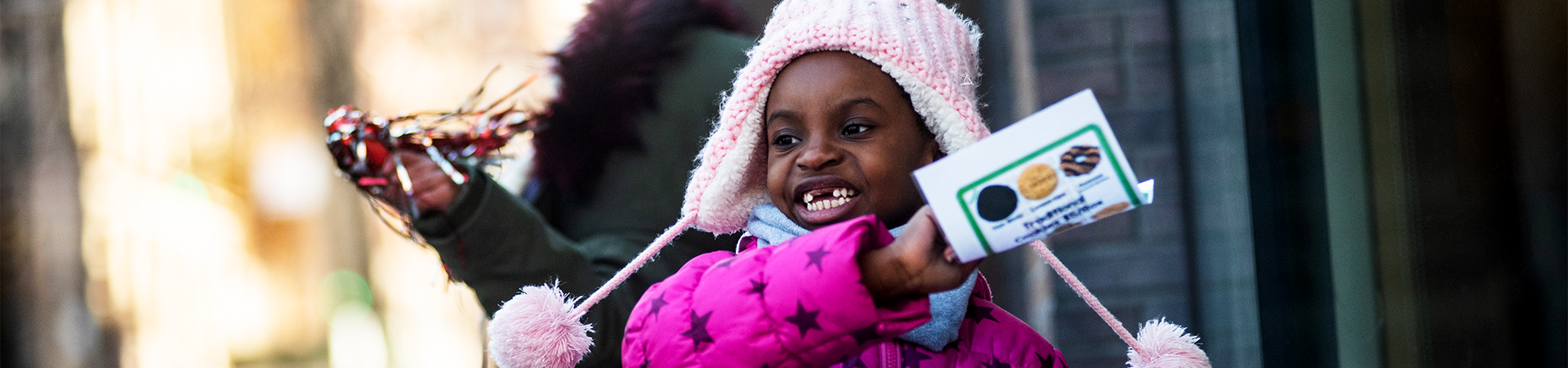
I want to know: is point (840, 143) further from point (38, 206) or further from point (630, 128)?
point (38, 206)

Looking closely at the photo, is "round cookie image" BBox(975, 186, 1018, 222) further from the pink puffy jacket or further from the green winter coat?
the green winter coat

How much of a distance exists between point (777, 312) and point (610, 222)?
1.01m

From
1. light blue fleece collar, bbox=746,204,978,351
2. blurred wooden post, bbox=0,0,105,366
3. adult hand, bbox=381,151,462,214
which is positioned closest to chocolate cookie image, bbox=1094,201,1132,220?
light blue fleece collar, bbox=746,204,978,351

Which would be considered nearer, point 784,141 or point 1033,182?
point 1033,182

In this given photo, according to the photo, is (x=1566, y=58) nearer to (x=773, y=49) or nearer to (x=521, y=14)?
(x=773, y=49)

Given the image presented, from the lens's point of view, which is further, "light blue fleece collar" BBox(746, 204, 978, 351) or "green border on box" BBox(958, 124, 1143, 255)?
"light blue fleece collar" BBox(746, 204, 978, 351)

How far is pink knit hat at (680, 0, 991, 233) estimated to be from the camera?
4.33 feet

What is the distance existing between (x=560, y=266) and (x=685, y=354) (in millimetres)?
743

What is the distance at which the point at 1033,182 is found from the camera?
938 mm

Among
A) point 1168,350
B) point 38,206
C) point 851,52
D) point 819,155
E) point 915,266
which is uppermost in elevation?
point 38,206

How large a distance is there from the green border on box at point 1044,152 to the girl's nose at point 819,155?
0.99 feet

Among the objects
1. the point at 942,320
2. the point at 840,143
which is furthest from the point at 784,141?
the point at 942,320

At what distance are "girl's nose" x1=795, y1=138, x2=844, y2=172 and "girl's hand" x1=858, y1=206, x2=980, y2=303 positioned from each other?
0.73 feet

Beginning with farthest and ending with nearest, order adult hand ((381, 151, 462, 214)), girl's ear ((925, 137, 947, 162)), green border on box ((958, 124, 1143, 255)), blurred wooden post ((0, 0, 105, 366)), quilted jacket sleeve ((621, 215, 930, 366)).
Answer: blurred wooden post ((0, 0, 105, 366))
adult hand ((381, 151, 462, 214))
girl's ear ((925, 137, 947, 162))
quilted jacket sleeve ((621, 215, 930, 366))
green border on box ((958, 124, 1143, 255))
